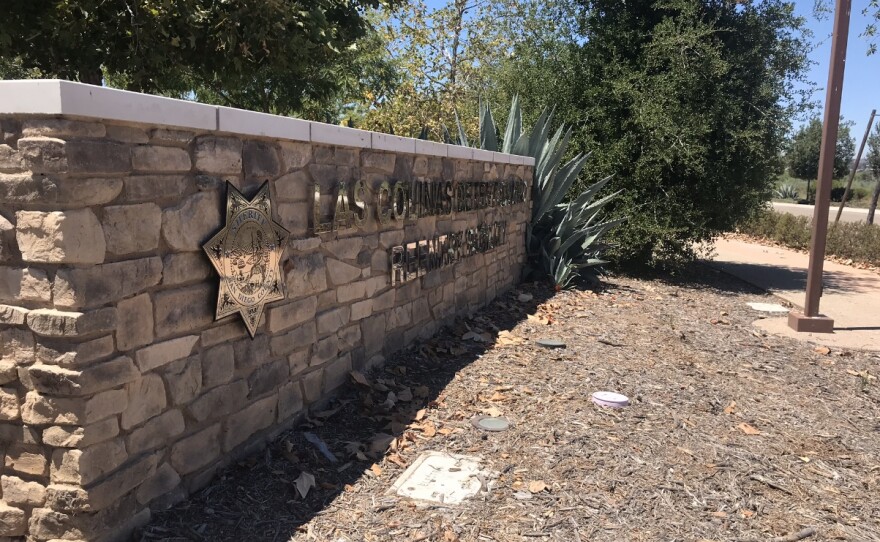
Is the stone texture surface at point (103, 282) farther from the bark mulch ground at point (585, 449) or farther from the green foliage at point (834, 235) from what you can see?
the green foliage at point (834, 235)

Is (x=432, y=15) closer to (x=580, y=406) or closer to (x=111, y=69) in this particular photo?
(x=111, y=69)

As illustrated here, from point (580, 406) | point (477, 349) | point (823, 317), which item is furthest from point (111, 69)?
point (823, 317)

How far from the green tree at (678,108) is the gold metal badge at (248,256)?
24.5 ft

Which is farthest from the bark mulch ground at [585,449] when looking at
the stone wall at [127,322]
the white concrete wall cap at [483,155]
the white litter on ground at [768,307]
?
the white litter on ground at [768,307]

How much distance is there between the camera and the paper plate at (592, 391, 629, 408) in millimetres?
4723

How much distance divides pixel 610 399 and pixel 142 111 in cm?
356

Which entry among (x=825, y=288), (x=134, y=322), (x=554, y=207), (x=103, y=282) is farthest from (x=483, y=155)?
(x=825, y=288)

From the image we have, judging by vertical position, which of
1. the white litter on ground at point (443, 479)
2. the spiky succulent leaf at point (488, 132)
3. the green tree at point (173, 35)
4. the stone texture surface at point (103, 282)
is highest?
the green tree at point (173, 35)

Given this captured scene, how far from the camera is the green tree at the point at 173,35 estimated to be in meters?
6.12

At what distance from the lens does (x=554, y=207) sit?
9.71m

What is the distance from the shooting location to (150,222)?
2.84 metres

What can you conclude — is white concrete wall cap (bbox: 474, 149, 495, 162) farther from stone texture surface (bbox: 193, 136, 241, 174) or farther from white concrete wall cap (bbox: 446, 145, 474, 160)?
stone texture surface (bbox: 193, 136, 241, 174)

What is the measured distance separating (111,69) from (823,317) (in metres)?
8.28

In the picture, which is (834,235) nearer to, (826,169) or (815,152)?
(826,169)
